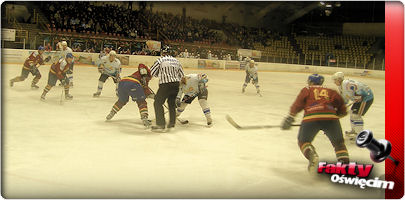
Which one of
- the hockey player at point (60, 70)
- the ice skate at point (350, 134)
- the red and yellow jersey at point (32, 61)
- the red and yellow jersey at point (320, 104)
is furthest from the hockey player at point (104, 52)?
the red and yellow jersey at point (320, 104)

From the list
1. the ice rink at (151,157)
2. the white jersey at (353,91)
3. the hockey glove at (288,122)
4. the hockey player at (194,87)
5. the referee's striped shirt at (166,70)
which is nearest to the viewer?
the ice rink at (151,157)

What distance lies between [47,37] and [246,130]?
7.64m

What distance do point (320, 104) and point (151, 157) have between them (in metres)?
1.86

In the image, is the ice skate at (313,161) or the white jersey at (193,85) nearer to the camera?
the ice skate at (313,161)

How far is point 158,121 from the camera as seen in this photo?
537cm

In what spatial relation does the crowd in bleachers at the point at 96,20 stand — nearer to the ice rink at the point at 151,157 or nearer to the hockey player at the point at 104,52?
the hockey player at the point at 104,52

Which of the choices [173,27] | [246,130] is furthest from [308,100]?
[173,27]

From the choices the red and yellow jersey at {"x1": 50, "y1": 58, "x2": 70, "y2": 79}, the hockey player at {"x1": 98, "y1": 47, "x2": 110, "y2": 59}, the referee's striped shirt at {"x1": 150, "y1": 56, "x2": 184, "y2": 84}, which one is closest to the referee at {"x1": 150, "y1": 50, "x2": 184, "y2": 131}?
the referee's striped shirt at {"x1": 150, "y1": 56, "x2": 184, "y2": 84}

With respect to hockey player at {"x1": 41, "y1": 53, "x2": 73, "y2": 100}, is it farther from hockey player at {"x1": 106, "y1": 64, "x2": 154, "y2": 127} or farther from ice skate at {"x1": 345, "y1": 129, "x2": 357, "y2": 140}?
ice skate at {"x1": 345, "y1": 129, "x2": 357, "y2": 140}

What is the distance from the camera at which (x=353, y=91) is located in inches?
192

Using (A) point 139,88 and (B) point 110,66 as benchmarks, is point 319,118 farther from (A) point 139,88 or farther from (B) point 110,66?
(B) point 110,66

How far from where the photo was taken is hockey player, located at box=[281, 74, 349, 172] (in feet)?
12.0

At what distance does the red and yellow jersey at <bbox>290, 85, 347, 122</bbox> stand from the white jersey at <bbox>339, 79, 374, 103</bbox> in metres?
1.22

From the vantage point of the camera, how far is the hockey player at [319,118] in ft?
12.0
